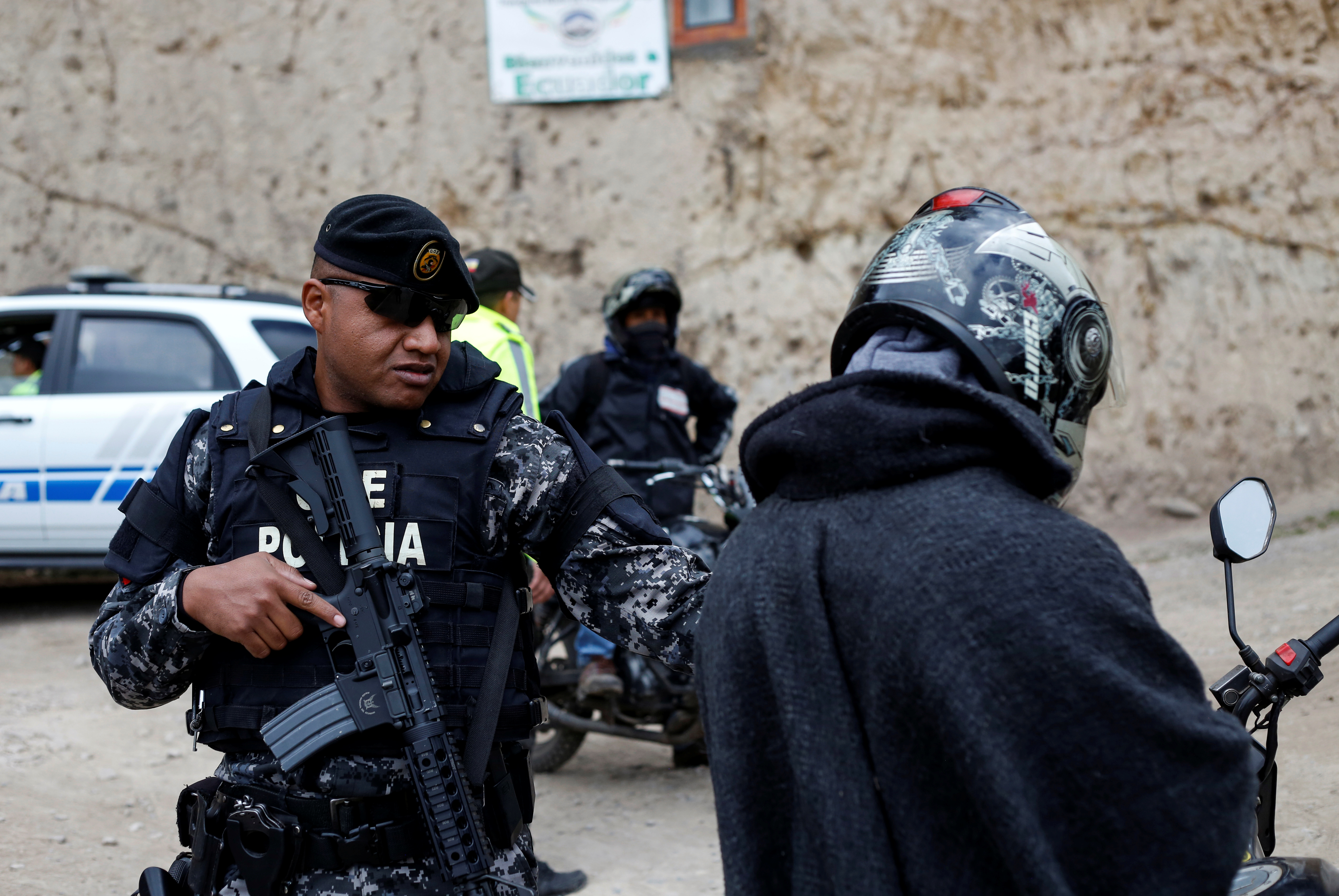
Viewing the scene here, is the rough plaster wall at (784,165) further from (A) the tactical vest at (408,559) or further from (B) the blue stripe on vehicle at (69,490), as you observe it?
(A) the tactical vest at (408,559)

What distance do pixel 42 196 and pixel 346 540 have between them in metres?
8.98

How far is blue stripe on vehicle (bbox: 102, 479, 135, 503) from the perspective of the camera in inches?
246

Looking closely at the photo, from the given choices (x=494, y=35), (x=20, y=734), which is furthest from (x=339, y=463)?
(x=494, y=35)

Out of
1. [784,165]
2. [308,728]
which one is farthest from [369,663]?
[784,165]

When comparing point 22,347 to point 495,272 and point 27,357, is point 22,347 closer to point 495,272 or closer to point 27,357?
point 27,357

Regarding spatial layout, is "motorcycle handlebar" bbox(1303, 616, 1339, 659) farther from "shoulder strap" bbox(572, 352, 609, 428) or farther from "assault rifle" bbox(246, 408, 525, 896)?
"shoulder strap" bbox(572, 352, 609, 428)

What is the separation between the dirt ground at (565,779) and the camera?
11.9ft

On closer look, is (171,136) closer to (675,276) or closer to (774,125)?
(675,276)

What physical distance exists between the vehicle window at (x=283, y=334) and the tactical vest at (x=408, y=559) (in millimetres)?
4655

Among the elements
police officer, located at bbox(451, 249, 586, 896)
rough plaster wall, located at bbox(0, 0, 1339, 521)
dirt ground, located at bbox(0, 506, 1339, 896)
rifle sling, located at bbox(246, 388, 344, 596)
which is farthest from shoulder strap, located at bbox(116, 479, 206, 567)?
rough plaster wall, located at bbox(0, 0, 1339, 521)

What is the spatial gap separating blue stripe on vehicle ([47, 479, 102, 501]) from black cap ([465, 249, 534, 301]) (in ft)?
10.6

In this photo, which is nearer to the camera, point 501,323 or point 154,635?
point 154,635

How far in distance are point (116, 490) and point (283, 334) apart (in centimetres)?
124

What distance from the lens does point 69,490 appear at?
6262 mm
